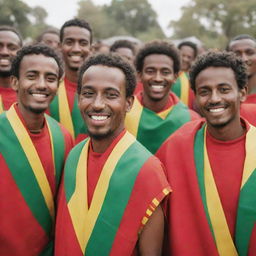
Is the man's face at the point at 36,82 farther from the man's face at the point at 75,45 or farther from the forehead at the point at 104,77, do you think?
the man's face at the point at 75,45

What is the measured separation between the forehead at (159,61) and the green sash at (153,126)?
1.79ft

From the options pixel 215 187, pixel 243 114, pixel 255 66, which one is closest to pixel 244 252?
pixel 215 187

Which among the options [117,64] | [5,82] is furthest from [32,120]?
[5,82]

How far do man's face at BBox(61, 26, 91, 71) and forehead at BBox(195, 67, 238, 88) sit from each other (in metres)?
2.51

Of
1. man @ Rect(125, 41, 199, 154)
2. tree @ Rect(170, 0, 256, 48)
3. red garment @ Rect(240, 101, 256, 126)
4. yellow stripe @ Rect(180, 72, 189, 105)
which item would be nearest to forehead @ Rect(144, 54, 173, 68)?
man @ Rect(125, 41, 199, 154)

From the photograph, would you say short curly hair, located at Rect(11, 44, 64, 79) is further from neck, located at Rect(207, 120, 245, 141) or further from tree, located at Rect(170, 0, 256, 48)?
tree, located at Rect(170, 0, 256, 48)

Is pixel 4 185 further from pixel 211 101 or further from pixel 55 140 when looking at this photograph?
pixel 211 101

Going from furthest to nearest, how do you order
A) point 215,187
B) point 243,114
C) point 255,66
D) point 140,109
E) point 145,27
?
1. point 145,27
2. point 255,66
3. point 140,109
4. point 243,114
5. point 215,187

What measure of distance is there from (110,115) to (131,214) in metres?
0.69

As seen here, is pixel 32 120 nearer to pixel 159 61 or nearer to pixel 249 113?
pixel 159 61

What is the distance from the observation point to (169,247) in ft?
10.0

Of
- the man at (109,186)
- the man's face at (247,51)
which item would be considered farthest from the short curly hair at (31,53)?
the man's face at (247,51)

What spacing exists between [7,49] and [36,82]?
5.54 feet

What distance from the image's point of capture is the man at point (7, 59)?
452cm
